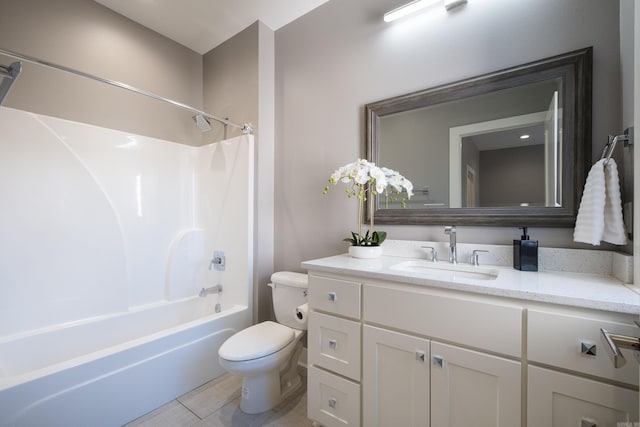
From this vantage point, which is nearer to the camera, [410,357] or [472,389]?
[472,389]

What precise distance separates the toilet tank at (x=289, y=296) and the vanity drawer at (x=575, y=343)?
120 centimetres

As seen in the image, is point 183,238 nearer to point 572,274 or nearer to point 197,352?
point 197,352

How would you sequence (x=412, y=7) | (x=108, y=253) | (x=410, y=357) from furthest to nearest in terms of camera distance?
1. (x=108, y=253)
2. (x=412, y=7)
3. (x=410, y=357)

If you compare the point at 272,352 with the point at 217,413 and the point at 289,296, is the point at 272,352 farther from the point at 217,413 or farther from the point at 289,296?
the point at 217,413

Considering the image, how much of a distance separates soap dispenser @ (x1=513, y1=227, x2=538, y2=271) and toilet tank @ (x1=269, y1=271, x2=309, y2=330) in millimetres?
1169

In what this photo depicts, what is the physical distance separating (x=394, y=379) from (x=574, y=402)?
57cm

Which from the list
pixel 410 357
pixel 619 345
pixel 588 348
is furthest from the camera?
pixel 410 357

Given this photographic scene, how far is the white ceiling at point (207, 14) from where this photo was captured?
1.99 meters

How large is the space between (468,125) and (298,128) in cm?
120

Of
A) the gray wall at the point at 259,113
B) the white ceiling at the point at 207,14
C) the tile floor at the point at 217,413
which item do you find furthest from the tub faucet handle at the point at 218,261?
the white ceiling at the point at 207,14

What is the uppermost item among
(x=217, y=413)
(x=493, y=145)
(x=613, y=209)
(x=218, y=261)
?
(x=493, y=145)

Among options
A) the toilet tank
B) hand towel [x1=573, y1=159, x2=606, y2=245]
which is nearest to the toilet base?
the toilet tank

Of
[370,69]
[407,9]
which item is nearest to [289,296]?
[370,69]

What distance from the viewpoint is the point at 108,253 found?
2.01 m
